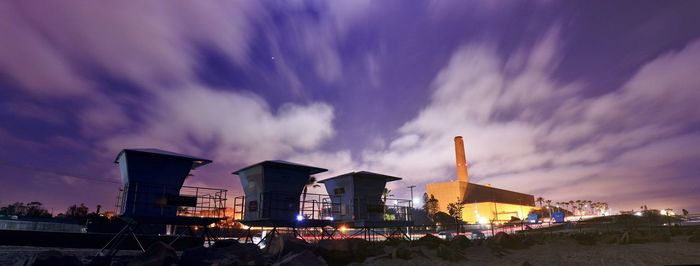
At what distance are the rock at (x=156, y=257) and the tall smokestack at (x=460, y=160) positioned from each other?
338 ft

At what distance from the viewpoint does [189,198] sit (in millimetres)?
19531

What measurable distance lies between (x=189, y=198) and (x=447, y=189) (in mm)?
95530

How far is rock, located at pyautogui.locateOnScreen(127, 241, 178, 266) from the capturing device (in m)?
13.3

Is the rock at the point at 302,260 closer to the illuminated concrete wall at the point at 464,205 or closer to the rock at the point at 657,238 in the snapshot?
the rock at the point at 657,238

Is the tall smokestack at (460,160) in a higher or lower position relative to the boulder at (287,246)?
higher

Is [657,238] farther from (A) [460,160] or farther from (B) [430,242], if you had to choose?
(A) [460,160]

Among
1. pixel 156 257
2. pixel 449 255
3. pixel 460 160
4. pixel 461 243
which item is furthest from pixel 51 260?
pixel 460 160

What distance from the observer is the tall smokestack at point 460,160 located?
358 ft

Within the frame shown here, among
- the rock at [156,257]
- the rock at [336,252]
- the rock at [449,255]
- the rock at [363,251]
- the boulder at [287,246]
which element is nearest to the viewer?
the rock at [156,257]

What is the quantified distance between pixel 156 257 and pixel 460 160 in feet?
346

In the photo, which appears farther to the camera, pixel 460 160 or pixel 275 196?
pixel 460 160

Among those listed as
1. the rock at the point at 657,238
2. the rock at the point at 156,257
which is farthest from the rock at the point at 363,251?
the rock at the point at 657,238

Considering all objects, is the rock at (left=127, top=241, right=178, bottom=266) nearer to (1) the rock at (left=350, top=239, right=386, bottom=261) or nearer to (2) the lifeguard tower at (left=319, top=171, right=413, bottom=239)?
(1) the rock at (left=350, top=239, right=386, bottom=261)

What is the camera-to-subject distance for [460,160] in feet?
364
